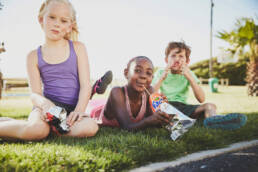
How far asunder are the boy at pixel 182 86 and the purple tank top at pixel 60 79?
1208 millimetres

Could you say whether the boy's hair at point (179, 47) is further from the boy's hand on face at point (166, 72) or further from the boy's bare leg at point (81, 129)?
the boy's bare leg at point (81, 129)

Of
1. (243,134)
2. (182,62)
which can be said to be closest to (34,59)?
(182,62)

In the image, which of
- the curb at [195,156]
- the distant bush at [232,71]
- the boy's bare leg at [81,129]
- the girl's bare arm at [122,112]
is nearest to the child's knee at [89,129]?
the boy's bare leg at [81,129]

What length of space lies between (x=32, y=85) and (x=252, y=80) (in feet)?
31.8

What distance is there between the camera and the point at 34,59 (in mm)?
2475

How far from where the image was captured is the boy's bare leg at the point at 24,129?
196 cm

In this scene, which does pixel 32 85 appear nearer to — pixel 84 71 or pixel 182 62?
pixel 84 71

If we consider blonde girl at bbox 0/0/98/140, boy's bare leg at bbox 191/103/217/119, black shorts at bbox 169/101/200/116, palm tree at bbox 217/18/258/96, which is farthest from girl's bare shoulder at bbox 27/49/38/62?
palm tree at bbox 217/18/258/96

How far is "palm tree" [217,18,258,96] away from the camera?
9584 millimetres

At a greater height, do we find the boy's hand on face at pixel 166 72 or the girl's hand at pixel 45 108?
the boy's hand on face at pixel 166 72

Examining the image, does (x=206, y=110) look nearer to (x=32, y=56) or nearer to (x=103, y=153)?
(x=103, y=153)

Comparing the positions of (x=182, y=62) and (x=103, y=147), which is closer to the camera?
(x=103, y=147)

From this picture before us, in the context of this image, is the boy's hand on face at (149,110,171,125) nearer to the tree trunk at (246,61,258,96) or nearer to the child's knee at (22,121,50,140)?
the child's knee at (22,121,50,140)

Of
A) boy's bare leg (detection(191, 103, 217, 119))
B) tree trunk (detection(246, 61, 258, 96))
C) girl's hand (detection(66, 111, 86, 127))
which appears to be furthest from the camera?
tree trunk (detection(246, 61, 258, 96))
